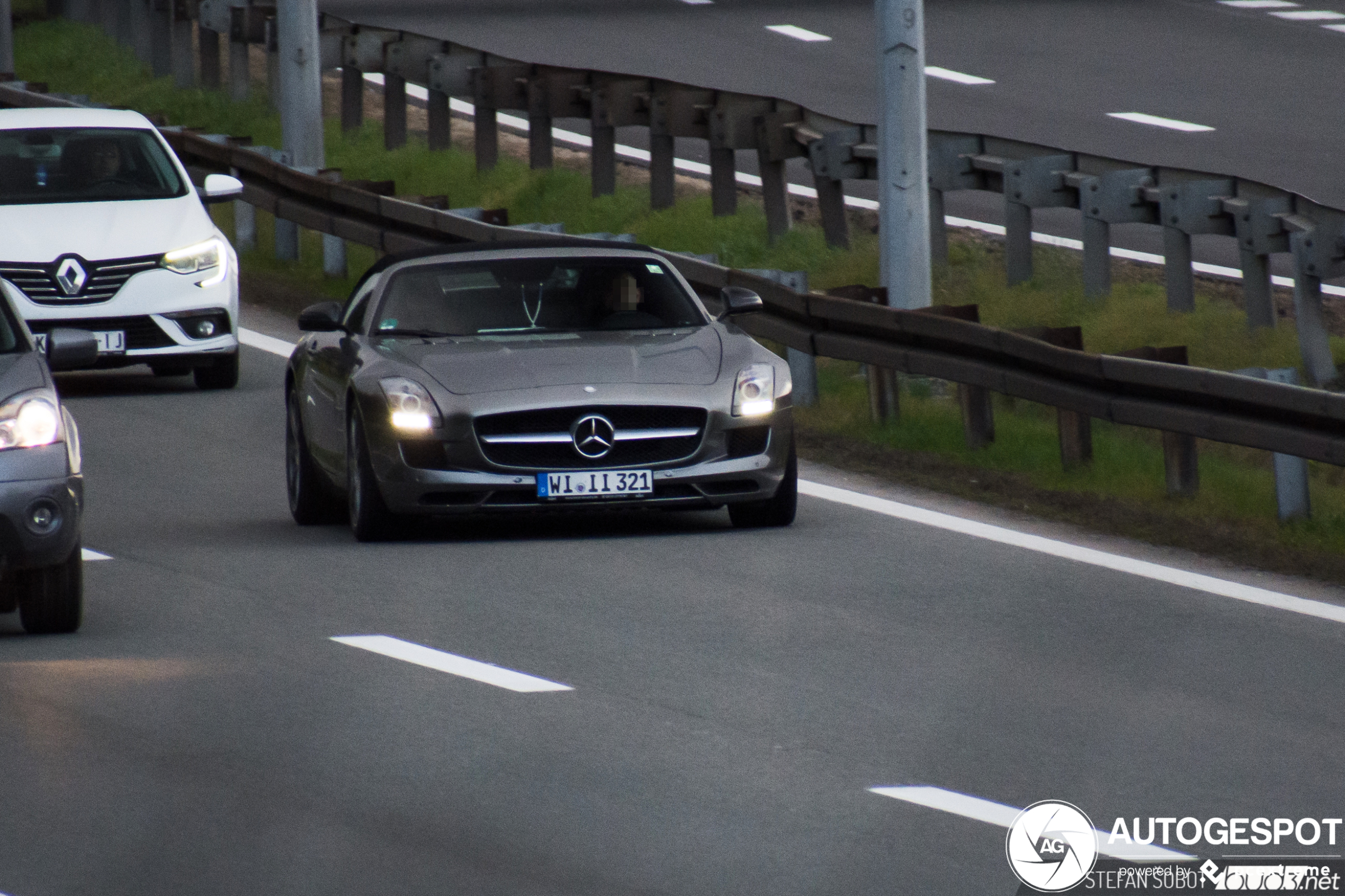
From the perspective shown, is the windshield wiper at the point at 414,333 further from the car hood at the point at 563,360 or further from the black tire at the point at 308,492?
the black tire at the point at 308,492

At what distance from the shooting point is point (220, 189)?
691 inches

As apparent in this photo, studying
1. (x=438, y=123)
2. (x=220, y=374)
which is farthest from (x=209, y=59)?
(x=220, y=374)

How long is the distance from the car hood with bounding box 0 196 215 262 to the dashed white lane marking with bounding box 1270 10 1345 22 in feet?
67.8

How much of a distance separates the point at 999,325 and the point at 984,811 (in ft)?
32.6

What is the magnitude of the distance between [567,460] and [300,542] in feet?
4.12

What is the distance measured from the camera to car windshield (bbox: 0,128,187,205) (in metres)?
17.6

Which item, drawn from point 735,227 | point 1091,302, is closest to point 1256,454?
point 1091,302

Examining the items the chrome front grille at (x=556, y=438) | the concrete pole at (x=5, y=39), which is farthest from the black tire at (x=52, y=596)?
the concrete pole at (x=5, y=39)

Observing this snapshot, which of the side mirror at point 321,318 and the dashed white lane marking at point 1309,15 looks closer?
the side mirror at point 321,318

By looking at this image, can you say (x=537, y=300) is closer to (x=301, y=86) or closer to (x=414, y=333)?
(x=414, y=333)

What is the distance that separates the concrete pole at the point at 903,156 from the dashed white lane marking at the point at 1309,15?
20.3 meters

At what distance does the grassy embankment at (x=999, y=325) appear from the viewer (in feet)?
40.8

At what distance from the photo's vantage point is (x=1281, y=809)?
23.3ft

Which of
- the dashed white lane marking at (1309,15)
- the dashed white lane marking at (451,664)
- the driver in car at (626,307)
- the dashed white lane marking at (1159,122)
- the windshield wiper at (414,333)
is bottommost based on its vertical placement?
the dashed white lane marking at (1159,122)
